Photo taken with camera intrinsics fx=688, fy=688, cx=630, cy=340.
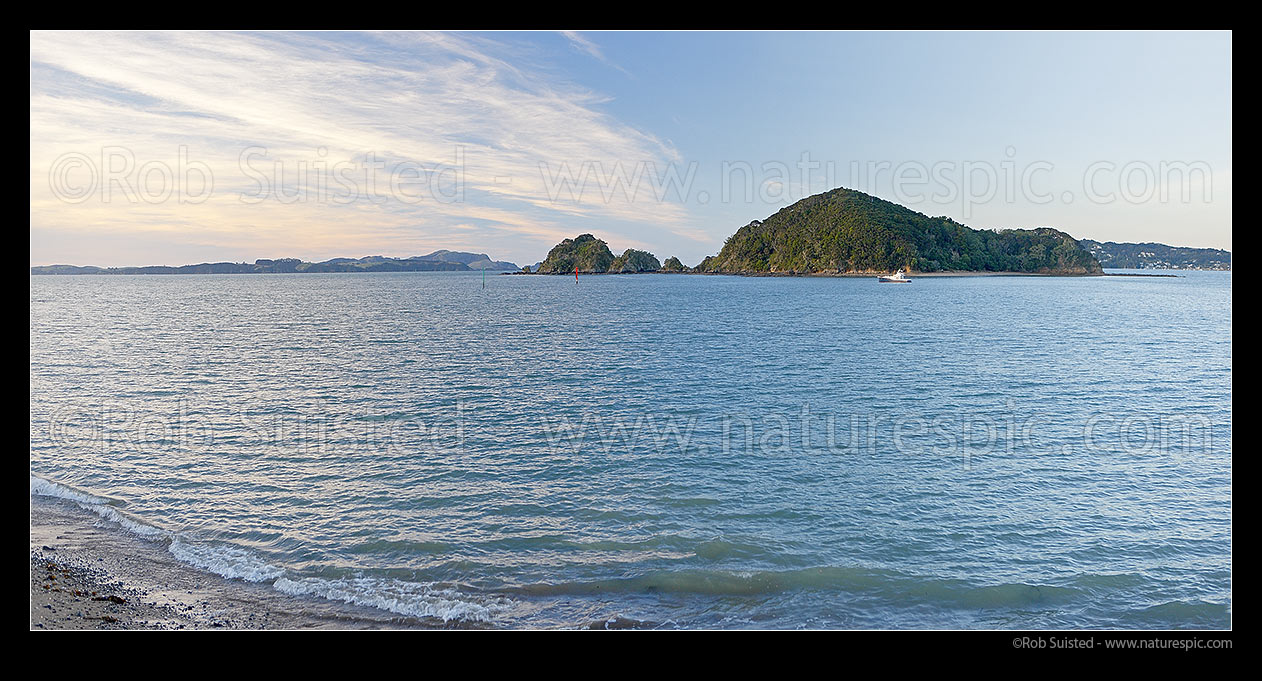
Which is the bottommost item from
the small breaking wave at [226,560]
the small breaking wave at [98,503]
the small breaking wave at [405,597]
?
the small breaking wave at [405,597]

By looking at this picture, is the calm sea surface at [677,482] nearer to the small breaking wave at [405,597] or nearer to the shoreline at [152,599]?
the small breaking wave at [405,597]

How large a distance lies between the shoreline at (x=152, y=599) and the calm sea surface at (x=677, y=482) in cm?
43

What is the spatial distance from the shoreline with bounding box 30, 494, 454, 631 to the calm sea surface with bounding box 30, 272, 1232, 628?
43 centimetres

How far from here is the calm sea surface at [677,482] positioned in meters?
12.0

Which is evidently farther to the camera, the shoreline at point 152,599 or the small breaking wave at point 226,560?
the small breaking wave at point 226,560

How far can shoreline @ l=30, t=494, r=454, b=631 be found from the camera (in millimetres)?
10141

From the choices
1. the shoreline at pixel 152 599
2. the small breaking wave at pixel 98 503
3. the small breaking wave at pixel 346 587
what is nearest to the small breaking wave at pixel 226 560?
the small breaking wave at pixel 346 587

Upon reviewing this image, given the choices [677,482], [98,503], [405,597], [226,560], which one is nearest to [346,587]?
[405,597]

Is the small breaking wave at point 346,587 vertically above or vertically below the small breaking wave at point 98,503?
below
